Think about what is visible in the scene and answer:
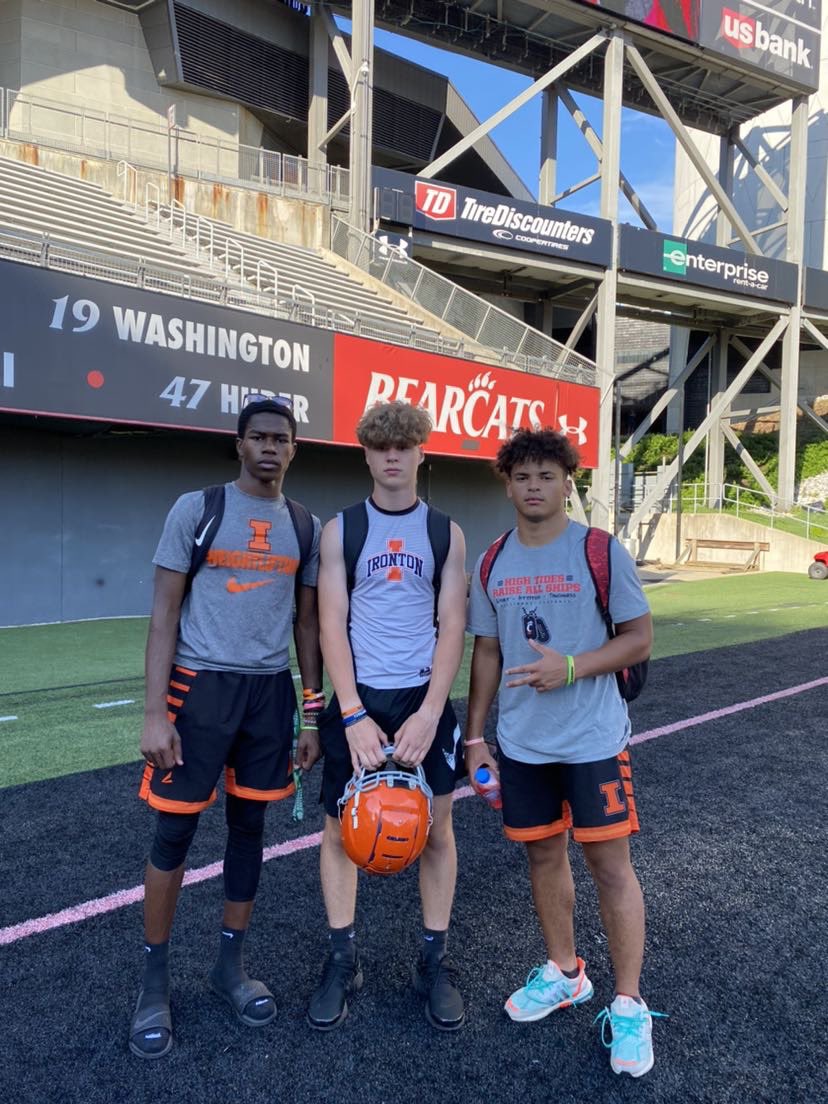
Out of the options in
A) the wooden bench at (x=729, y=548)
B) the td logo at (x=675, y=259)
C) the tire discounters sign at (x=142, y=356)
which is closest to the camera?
the tire discounters sign at (x=142, y=356)

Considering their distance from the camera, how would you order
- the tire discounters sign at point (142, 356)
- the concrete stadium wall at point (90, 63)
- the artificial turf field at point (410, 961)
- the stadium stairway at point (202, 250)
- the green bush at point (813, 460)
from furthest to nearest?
the green bush at point (813, 460) < the concrete stadium wall at point (90, 63) < the stadium stairway at point (202, 250) < the tire discounters sign at point (142, 356) < the artificial turf field at point (410, 961)

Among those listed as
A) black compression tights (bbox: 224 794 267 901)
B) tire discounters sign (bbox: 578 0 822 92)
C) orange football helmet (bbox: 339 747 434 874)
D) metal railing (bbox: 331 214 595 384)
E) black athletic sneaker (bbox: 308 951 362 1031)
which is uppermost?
tire discounters sign (bbox: 578 0 822 92)

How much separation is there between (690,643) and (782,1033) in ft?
25.9

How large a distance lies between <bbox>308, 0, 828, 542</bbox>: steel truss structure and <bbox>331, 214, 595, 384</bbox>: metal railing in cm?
180

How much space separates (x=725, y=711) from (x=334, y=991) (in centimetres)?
483

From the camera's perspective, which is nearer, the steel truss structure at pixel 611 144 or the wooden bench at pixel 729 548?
the steel truss structure at pixel 611 144

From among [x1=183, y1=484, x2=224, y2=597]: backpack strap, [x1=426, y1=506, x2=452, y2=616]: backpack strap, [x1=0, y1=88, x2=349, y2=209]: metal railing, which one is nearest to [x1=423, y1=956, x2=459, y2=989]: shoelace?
[x1=426, y1=506, x2=452, y2=616]: backpack strap

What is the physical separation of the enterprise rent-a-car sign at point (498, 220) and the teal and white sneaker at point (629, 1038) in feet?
67.3

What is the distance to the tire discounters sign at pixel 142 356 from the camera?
9688 millimetres

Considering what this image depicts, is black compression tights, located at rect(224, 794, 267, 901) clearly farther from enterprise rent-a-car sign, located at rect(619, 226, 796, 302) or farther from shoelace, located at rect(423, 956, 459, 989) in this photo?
enterprise rent-a-car sign, located at rect(619, 226, 796, 302)

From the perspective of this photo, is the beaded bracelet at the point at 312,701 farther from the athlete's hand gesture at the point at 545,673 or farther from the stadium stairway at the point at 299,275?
the stadium stairway at the point at 299,275

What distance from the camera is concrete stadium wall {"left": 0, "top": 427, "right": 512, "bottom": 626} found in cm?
1139

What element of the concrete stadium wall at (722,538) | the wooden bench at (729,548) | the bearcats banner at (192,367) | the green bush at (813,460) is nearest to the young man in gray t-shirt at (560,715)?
the bearcats banner at (192,367)

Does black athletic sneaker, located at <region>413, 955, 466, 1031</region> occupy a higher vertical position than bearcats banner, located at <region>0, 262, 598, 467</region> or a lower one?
lower
